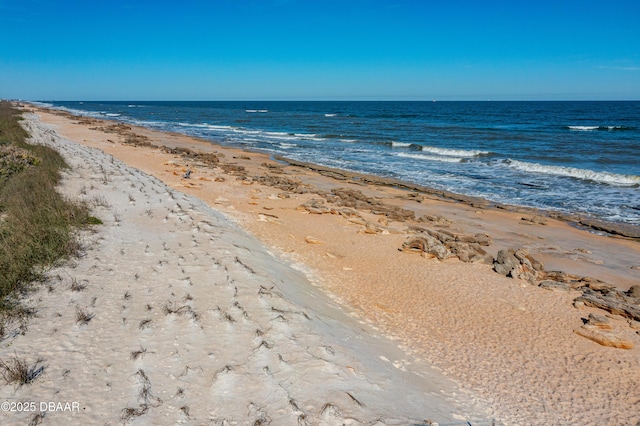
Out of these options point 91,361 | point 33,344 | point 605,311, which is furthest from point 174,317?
point 605,311

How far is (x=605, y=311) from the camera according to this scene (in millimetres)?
6945

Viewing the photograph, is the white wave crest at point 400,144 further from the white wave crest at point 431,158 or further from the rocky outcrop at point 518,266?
the rocky outcrop at point 518,266

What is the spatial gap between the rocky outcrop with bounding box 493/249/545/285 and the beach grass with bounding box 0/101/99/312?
7.72 meters

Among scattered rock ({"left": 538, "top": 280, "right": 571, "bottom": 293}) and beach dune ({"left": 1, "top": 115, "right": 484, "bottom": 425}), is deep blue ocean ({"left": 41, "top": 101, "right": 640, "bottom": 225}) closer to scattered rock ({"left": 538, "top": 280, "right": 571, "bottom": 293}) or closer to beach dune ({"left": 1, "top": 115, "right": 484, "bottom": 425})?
scattered rock ({"left": 538, "top": 280, "right": 571, "bottom": 293})

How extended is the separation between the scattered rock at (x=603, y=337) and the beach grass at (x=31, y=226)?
7444mm

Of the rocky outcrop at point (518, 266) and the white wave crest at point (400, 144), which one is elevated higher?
the white wave crest at point (400, 144)

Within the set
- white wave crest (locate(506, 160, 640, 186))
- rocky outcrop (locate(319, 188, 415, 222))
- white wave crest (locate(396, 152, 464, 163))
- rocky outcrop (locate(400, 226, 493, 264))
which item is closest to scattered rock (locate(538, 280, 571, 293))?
rocky outcrop (locate(400, 226, 493, 264))

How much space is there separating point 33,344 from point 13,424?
3.65 feet

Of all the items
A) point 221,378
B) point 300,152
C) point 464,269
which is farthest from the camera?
point 300,152

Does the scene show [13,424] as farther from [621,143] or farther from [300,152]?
[621,143]

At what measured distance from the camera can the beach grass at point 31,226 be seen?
17.0ft

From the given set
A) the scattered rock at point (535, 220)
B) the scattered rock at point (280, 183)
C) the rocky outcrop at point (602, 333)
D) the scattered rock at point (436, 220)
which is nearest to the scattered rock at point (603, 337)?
the rocky outcrop at point (602, 333)

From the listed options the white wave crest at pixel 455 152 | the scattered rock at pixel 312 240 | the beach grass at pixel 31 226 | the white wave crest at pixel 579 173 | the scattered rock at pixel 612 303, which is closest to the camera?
the beach grass at pixel 31 226

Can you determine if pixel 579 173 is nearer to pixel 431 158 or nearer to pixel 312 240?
pixel 431 158
